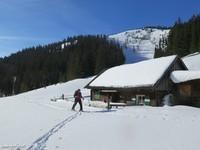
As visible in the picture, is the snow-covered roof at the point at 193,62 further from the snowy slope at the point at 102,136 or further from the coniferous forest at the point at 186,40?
the snowy slope at the point at 102,136

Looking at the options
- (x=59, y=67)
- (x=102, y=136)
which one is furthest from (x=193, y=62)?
(x=59, y=67)

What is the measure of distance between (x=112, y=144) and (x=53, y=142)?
2137mm

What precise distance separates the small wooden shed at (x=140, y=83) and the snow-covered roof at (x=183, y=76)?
0.75m

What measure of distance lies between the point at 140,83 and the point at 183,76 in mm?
4507

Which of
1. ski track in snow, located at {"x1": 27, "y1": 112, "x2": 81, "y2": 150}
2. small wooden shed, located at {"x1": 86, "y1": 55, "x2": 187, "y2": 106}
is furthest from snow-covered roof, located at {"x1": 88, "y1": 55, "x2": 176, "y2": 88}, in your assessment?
ski track in snow, located at {"x1": 27, "y1": 112, "x2": 81, "y2": 150}

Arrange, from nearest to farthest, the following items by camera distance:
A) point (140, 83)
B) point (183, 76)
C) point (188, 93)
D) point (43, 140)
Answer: point (43, 140) < point (183, 76) < point (188, 93) < point (140, 83)

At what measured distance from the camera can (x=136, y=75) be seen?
38.3m

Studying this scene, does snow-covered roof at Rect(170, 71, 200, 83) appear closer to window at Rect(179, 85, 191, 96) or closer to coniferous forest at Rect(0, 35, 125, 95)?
window at Rect(179, 85, 191, 96)

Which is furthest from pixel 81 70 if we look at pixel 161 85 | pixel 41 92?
pixel 161 85

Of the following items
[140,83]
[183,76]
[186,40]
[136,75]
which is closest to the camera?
[183,76]

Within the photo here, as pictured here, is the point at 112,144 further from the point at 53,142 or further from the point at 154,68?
the point at 154,68

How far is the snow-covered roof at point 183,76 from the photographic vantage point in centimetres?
3225

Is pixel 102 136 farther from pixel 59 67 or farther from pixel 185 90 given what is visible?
pixel 59 67

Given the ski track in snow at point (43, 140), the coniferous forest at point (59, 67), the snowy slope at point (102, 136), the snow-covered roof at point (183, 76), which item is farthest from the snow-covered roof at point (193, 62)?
the ski track in snow at point (43, 140)
